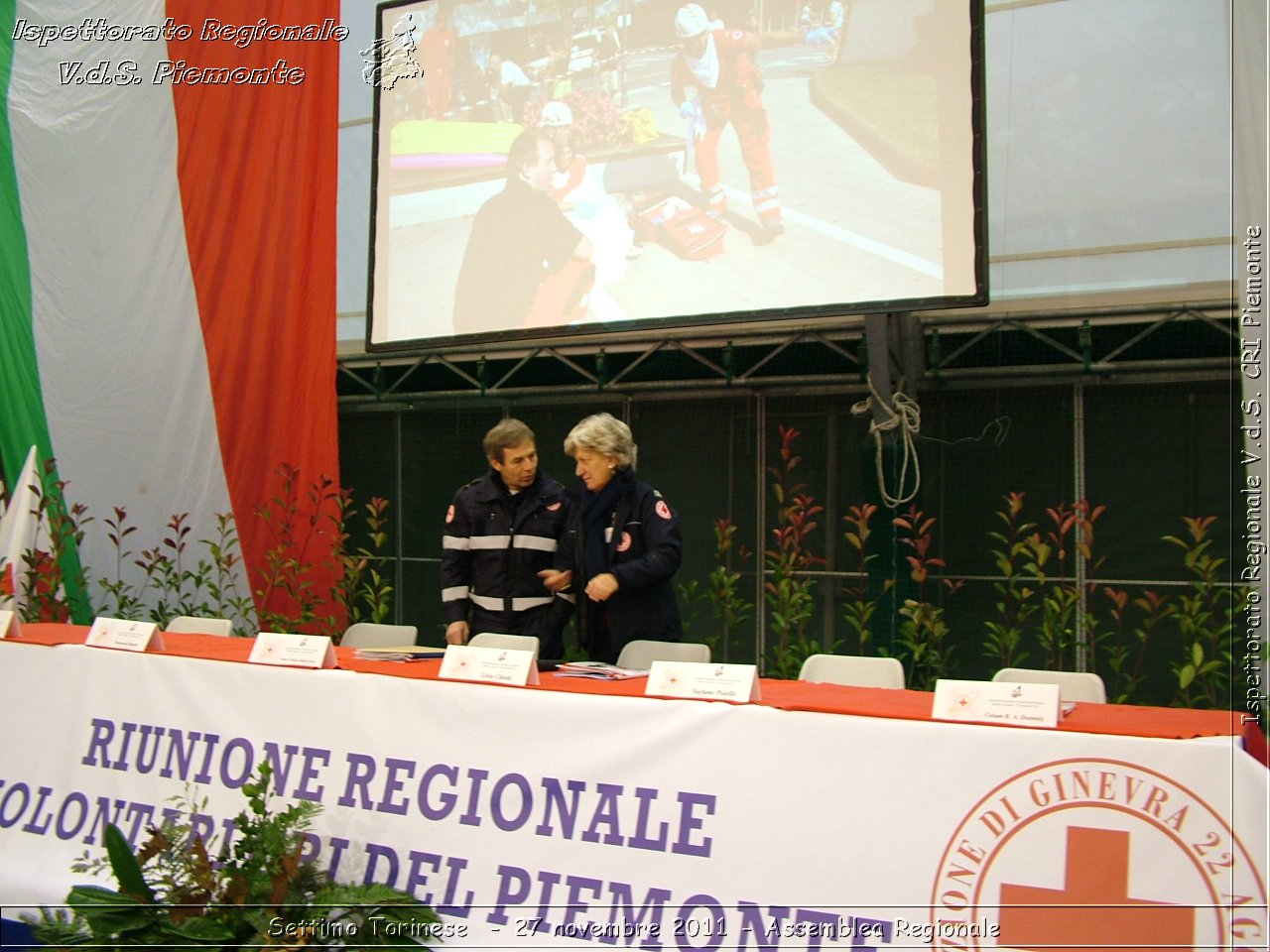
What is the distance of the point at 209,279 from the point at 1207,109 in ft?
15.2

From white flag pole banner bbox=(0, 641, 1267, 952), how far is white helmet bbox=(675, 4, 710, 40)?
3.11 meters

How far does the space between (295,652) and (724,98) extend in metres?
2.89

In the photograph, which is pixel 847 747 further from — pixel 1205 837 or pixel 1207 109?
pixel 1207 109

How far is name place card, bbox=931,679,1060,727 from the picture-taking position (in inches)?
64.4

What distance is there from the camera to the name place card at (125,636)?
2.61 meters

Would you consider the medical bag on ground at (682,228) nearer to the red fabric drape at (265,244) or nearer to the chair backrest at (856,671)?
the red fabric drape at (265,244)

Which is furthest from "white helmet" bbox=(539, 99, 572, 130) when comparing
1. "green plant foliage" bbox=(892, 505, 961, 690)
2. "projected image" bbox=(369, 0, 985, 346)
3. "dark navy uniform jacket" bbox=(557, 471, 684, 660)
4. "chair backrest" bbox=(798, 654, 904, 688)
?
"chair backrest" bbox=(798, 654, 904, 688)

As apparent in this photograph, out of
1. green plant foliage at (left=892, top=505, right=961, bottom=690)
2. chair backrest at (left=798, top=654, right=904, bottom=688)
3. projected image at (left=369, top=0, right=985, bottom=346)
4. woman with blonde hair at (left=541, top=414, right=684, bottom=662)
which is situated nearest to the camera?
chair backrest at (left=798, top=654, right=904, bottom=688)

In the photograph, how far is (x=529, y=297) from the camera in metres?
4.59

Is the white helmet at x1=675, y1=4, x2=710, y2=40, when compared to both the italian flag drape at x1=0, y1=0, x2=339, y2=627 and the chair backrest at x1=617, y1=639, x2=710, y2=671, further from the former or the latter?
the chair backrest at x1=617, y1=639, x2=710, y2=671

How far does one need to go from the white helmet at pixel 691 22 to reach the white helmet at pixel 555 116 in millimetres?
576

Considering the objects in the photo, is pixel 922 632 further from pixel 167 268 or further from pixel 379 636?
pixel 167 268

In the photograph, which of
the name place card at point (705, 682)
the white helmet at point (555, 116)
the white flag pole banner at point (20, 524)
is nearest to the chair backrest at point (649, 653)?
the name place card at point (705, 682)

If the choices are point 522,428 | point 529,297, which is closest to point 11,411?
point 529,297
